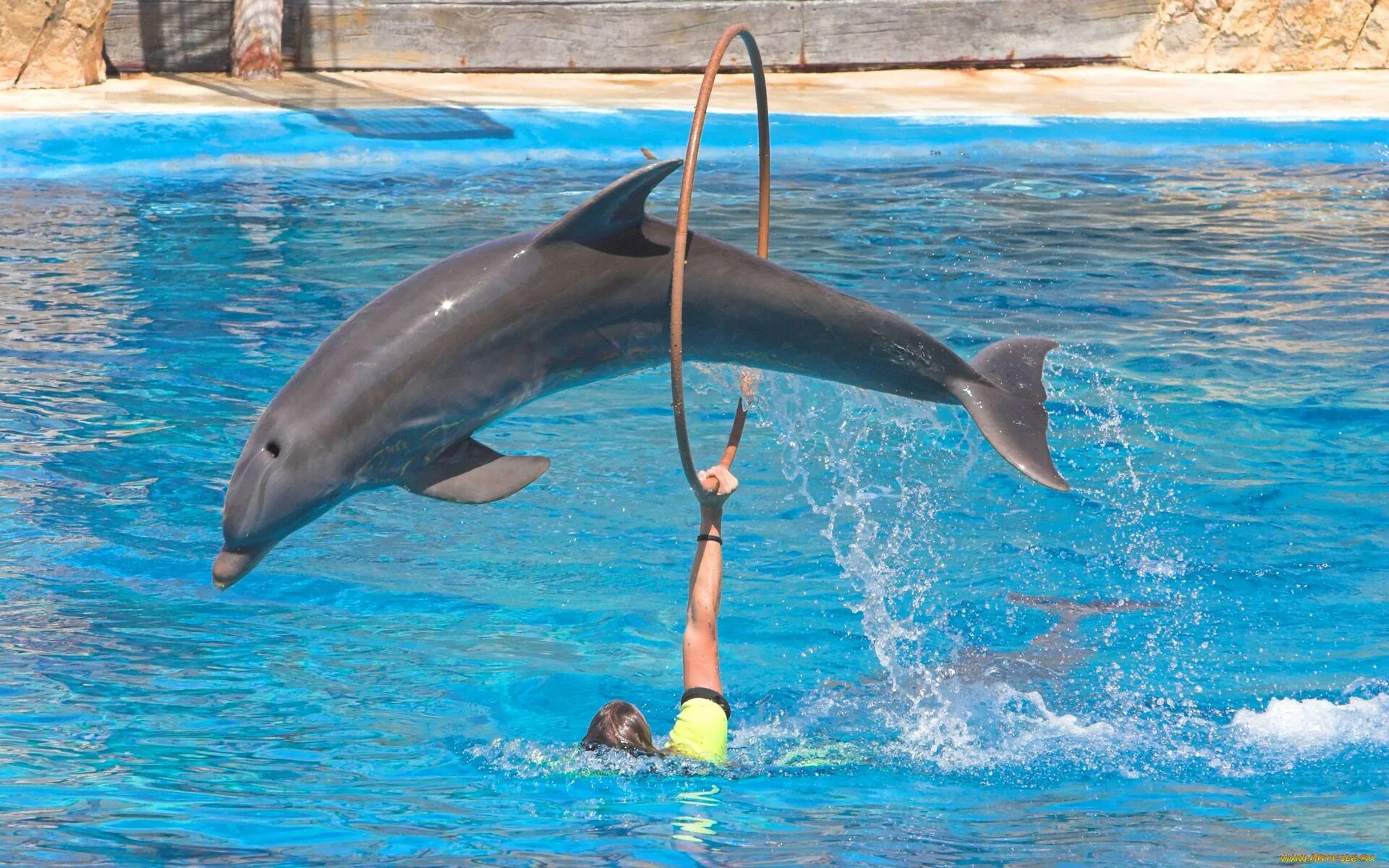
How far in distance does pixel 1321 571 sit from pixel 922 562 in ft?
5.38

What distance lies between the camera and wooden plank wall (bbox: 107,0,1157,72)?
14352mm

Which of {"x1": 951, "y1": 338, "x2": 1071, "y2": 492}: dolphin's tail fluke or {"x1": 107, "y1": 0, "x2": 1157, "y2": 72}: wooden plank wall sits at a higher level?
{"x1": 107, "y1": 0, "x2": 1157, "y2": 72}: wooden plank wall

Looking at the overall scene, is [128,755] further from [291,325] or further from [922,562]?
[291,325]

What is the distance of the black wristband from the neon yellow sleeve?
2 centimetres

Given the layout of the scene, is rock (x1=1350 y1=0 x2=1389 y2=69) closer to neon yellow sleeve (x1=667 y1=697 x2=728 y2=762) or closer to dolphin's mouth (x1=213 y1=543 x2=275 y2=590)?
neon yellow sleeve (x1=667 y1=697 x2=728 y2=762)

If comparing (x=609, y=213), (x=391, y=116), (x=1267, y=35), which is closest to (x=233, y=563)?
(x=609, y=213)

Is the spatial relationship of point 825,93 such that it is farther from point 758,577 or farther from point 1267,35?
point 758,577

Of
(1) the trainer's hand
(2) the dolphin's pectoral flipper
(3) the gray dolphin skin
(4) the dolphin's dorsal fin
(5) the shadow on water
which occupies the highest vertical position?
(5) the shadow on water

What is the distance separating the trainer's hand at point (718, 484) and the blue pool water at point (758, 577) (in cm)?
80

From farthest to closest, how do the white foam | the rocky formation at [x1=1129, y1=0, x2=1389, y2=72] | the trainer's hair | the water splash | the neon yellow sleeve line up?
the rocky formation at [x1=1129, y1=0, x2=1389, y2=72]
the water splash
the white foam
the neon yellow sleeve
the trainer's hair

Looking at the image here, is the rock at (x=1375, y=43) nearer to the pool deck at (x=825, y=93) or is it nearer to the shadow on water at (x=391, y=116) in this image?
the pool deck at (x=825, y=93)

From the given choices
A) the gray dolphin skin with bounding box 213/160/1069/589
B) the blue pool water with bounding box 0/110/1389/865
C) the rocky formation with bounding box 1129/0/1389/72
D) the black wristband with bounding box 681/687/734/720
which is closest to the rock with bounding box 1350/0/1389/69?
the rocky formation with bounding box 1129/0/1389/72

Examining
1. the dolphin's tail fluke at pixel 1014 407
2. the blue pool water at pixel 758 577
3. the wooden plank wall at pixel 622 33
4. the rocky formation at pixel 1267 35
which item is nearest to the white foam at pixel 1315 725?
the blue pool water at pixel 758 577

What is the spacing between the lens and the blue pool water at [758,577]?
4.04 m
